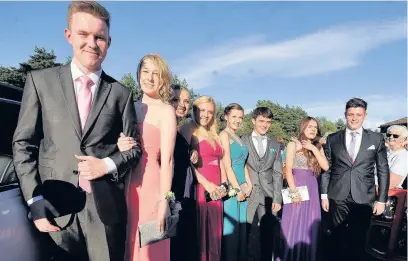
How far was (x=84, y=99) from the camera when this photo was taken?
89.7 inches

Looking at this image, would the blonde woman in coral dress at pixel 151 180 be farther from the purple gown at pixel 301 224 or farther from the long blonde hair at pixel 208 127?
the purple gown at pixel 301 224

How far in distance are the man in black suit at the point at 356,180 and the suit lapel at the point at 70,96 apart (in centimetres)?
416

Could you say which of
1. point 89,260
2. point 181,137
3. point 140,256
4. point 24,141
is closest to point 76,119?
point 24,141

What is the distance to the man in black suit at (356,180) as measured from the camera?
5180mm

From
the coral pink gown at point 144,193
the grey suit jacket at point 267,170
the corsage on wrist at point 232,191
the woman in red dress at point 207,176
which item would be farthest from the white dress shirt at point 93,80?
the grey suit jacket at point 267,170

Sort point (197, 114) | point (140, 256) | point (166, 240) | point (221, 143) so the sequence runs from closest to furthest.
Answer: point (140, 256), point (166, 240), point (197, 114), point (221, 143)

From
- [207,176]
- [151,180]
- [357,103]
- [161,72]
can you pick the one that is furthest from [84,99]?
[357,103]

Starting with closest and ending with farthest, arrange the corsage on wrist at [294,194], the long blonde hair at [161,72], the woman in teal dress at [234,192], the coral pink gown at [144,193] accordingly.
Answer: the coral pink gown at [144,193] → the long blonde hair at [161,72] → the woman in teal dress at [234,192] → the corsage on wrist at [294,194]

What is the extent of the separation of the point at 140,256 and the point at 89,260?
2.14ft

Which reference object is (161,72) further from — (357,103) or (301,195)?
(301,195)

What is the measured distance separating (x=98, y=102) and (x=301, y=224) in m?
4.33

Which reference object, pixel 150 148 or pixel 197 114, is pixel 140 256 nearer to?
pixel 150 148

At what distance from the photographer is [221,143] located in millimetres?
5176

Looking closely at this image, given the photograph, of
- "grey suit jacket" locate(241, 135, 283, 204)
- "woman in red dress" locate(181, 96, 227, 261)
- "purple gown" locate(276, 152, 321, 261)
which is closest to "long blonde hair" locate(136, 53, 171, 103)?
"woman in red dress" locate(181, 96, 227, 261)
